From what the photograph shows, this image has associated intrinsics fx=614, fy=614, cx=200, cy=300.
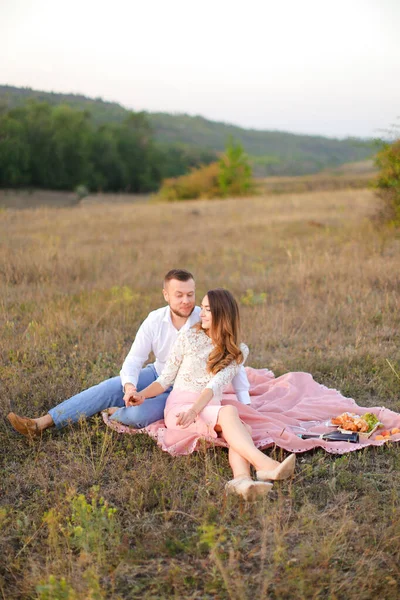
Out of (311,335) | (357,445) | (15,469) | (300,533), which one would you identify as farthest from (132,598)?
(311,335)

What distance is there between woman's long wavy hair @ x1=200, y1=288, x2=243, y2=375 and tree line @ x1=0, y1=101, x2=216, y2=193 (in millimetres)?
34516

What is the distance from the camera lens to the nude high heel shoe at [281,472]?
12.6 feet

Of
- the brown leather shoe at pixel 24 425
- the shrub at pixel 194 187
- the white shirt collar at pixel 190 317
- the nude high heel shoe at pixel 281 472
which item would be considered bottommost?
the brown leather shoe at pixel 24 425

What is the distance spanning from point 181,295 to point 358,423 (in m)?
1.70

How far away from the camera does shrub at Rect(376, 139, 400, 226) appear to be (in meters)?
12.6

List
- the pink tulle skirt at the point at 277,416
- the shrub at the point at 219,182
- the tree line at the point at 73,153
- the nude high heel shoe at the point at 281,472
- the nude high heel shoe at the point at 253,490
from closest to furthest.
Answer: the nude high heel shoe at the point at 253,490 < the nude high heel shoe at the point at 281,472 < the pink tulle skirt at the point at 277,416 < the shrub at the point at 219,182 < the tree line at the point at 73,153

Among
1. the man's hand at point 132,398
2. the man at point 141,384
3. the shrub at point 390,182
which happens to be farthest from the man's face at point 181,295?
the shrub at point 390,182

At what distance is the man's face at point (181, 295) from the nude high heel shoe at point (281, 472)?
154cm

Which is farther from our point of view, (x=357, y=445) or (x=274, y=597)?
(x=357, y=445)

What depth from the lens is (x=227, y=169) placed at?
133 ft

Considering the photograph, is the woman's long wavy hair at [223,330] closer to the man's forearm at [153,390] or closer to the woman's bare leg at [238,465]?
the man's forearm at [153,390]

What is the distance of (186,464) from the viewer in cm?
426

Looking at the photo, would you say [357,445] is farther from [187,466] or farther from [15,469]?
[15,469]

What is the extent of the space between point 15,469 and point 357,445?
2.48 meters
